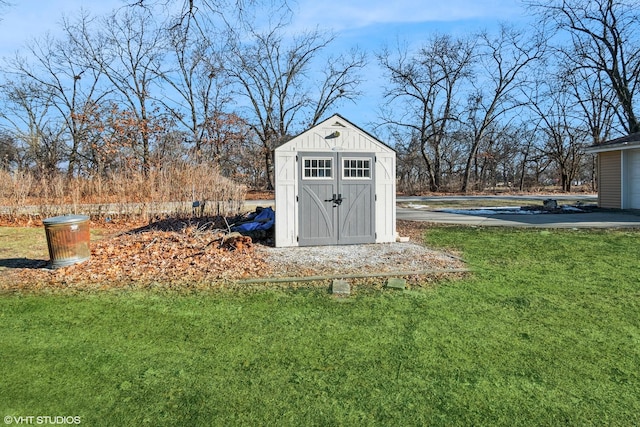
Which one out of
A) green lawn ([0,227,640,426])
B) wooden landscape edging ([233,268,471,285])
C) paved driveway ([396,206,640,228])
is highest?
paved driveway ([396,206,640,228])

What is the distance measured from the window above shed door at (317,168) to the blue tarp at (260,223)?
1527mm

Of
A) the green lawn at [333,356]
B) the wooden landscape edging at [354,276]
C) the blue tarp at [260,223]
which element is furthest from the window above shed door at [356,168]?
the green lawn at [333,356]

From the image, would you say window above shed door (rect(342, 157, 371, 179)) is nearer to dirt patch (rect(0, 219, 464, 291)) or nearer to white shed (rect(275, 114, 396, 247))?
white shed (rect(275, 114, 396, 247))

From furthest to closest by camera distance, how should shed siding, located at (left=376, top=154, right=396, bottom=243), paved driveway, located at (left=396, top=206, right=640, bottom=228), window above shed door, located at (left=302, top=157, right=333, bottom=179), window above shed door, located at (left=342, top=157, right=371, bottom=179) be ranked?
paved driveway, located at (left=396, top=206, right=640, bottom=228) < shed siding, located at (left=376, top=154, right=396, bottom=243) < window above shed door, located at (left=342, top=157, right=371, bottom=179) < window above shed door, located at (left=302, top=157, right=333, bottom=179)

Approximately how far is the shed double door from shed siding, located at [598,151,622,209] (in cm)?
1294

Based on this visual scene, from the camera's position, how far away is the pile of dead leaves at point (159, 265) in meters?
5.92

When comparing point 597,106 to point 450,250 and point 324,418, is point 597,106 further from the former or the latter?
point 324,418

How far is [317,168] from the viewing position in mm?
8484

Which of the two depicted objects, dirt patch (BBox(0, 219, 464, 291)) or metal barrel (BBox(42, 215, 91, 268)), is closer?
dirt patch (BBox(0, 219, 464, 291))

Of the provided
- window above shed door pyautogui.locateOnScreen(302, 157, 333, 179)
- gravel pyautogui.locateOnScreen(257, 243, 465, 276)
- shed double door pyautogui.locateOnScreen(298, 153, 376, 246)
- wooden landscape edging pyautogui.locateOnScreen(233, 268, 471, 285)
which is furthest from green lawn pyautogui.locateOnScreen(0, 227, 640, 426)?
window above shed door pyautogui.locateOnScreen(302, 157, 333, 179)

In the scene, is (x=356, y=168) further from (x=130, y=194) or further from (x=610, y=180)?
(x=610, y=180)

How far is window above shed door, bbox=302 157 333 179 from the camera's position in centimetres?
840

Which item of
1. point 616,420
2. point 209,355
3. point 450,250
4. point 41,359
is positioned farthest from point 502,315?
point 41,359

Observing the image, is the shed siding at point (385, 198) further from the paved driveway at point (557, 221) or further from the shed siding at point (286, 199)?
the paved driveway at point (557, 221)
